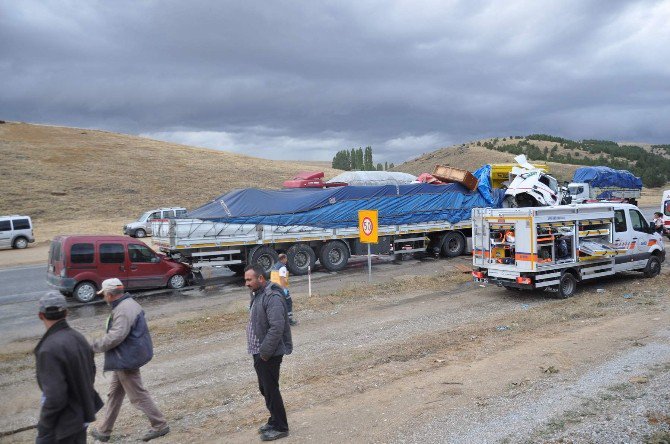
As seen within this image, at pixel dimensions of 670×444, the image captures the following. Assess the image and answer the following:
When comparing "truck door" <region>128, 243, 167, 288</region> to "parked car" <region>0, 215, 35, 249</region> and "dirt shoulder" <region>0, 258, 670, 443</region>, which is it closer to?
"dirt shoulder" <region>0, 258, 670, 443</region>

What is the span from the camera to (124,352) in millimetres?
5641

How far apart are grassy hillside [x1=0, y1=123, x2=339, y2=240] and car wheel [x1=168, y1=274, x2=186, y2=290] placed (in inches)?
834

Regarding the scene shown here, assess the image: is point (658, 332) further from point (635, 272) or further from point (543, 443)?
point (635, 272)

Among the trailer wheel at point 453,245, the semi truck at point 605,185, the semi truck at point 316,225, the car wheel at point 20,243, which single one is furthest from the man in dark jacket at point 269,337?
the semi truck at point 605,185

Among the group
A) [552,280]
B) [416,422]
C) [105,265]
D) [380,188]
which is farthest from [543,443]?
[380,188]

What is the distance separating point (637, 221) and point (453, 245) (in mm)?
7665

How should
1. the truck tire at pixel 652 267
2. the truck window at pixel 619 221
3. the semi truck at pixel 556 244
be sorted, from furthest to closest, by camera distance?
the truck tire at pixel 652 267, the truck window at pixel 619 221, the semi truck at pixel 556 244

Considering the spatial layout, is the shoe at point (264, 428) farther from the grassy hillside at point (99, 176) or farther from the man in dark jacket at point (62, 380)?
the grassy hillside at point (99, 176)

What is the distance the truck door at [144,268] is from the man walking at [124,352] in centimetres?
962

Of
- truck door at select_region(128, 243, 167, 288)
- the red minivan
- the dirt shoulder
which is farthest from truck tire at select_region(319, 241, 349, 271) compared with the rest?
truck door at select_region(128, 243, 167, 288)

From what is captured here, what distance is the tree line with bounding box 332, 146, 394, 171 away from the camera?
85938mm

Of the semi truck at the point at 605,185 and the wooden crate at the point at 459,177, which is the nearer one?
the wooden crate at the point at 459,177

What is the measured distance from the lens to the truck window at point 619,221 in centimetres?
1472

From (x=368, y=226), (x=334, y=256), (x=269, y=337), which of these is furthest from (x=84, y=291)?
(x=269, y=337)
